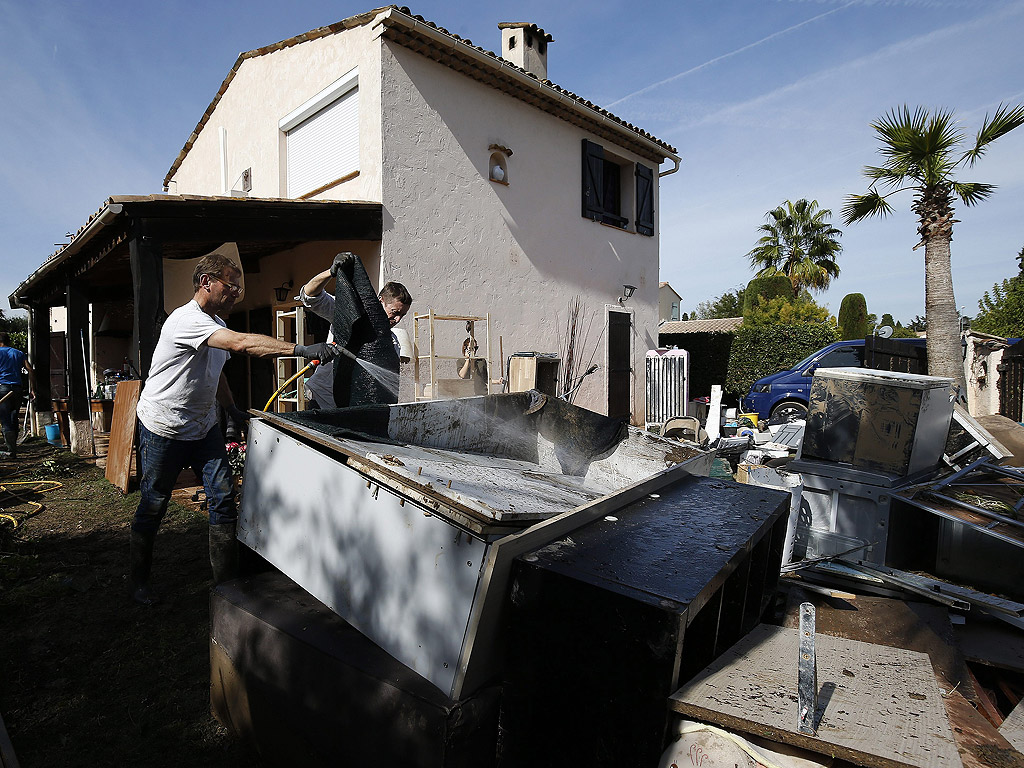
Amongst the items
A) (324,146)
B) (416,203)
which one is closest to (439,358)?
(416,203)

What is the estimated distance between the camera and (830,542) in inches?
120

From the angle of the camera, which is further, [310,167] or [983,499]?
[310,167]

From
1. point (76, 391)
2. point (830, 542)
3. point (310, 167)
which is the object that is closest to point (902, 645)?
point (830, 542)

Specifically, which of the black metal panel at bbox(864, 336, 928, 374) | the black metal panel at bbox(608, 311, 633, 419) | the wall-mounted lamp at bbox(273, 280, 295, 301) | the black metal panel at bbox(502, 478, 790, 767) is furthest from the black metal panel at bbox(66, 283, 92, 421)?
the black metal panel at bbox(864, 336, 928, 374)

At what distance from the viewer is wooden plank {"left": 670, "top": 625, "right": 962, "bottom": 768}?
3.41 ft

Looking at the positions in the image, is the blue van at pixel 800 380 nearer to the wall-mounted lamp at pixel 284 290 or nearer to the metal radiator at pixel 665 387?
the metal radiator at pixel 665 387

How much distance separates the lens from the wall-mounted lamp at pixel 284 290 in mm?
7707

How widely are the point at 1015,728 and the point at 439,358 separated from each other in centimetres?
592

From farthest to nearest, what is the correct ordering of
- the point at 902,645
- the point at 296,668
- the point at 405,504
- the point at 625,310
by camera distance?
the point at 625,310, the point at 902,645, the point at 296,668, the point at 405,504

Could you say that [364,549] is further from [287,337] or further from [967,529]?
[287,337]

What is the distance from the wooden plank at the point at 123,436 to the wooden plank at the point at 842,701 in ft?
17.8

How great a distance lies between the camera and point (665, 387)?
1062cm

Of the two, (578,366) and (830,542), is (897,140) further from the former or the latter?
(830,542)

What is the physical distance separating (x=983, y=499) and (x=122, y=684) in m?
4.00
